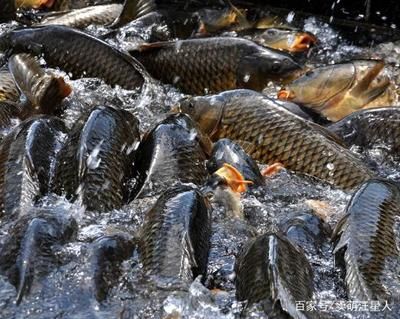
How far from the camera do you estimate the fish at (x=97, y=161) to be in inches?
156

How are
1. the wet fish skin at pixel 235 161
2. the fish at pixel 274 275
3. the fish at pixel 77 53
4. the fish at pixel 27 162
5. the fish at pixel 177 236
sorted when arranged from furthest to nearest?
the fish at pixel 77 53
the wet fish skin at pixel 235 161
the fish at pixel 27 162
the fish at pixel 177 236
the fish at pixel 274 275

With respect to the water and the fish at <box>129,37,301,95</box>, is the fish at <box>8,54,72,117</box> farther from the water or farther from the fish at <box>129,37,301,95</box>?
the fish at <box>129,37,301,95</box>

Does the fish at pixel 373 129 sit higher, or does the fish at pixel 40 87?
the fish at pixel 40 87

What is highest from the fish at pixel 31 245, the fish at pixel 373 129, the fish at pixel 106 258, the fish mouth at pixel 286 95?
the fish at pixel 31 245

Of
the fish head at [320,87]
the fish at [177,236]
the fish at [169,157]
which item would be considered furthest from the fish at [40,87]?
the fish at [177,236]

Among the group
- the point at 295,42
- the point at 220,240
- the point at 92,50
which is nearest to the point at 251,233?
the point at 220,240

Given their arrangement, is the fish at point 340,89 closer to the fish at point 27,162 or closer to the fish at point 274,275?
the fish at point 27,162

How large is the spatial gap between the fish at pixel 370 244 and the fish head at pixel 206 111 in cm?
119

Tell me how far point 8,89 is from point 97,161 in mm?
1415

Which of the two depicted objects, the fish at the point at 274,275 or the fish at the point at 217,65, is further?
the fish at the point at 217,65

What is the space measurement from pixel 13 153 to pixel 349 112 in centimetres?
215

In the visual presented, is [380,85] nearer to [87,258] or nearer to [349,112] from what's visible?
[349,112]

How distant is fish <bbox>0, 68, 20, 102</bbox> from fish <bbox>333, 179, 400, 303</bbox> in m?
2.29

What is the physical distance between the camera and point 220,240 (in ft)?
12.3
